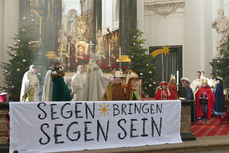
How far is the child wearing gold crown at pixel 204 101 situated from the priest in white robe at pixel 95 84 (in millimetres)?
3493

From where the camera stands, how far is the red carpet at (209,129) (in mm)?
7832

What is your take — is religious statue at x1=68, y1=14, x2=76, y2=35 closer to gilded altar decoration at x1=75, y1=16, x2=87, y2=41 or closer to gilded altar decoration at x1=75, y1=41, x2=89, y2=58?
gilded altar decoration at x1=75, y1=16, x2=87, y2=41

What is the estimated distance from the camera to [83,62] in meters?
14.1

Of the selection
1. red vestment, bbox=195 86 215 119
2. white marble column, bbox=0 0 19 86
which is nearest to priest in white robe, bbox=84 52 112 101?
red vestment, bbox=195 86 215 119

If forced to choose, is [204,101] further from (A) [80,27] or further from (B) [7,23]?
(B) [7,23]

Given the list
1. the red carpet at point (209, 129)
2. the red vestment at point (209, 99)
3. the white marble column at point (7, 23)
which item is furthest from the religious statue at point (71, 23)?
the red carpet at point (209, 129)

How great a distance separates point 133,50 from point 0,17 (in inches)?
270

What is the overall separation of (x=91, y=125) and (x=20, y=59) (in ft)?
24.8

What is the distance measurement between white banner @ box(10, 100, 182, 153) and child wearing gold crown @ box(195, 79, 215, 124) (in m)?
2.98

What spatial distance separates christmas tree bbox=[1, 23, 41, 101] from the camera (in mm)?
12078

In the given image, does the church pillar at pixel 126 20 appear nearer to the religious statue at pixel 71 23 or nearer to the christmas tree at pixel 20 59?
the religious statue at pixel 71 23

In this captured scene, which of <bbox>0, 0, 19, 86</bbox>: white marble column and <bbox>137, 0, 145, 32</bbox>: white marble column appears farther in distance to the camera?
<bbox>137, 0, 145, 32</bbox>: white marble column

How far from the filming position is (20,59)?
40.2 feet

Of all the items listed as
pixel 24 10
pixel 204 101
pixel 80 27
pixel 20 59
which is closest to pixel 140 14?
pixel 80 27
